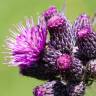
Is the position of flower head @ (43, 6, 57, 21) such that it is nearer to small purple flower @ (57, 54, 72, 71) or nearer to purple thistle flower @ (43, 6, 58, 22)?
purple thistle flower @ (43, 6, 58, 22)

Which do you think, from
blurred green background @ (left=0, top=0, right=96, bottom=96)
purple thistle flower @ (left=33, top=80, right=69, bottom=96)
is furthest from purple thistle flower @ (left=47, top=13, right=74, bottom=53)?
blurred green background @ (left=0, top=0, right=96, bottom=96)

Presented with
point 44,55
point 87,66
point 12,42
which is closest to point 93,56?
point 87,66

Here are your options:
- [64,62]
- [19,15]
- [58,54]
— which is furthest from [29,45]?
[19,15]

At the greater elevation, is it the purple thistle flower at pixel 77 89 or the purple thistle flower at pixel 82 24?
the purple thistle flower at pixel 82 24

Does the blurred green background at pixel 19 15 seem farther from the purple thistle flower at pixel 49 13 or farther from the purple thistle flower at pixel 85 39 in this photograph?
the purple thistle flower at pixel 85 39

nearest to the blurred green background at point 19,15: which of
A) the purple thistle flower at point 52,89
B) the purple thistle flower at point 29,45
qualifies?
the purple thistle flower at point 29,45

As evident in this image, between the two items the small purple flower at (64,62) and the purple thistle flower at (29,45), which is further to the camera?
the purple thistle flower at (29,45)

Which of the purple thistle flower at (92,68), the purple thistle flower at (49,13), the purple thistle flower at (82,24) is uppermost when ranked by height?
the purple thistle flower at (49,13)

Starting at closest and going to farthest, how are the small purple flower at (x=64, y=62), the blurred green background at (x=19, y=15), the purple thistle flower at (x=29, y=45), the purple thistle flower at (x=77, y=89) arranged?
the small purple flower at (x=64, y=62), the purple thistle flower at (x=77, y=89), the purple thistle flower at (x=29, y=45), the blurred green background at (x=19, y=15)

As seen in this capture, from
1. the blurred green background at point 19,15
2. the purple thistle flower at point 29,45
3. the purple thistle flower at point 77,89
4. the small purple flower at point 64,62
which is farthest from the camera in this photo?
the blurred green background at point 19,15
